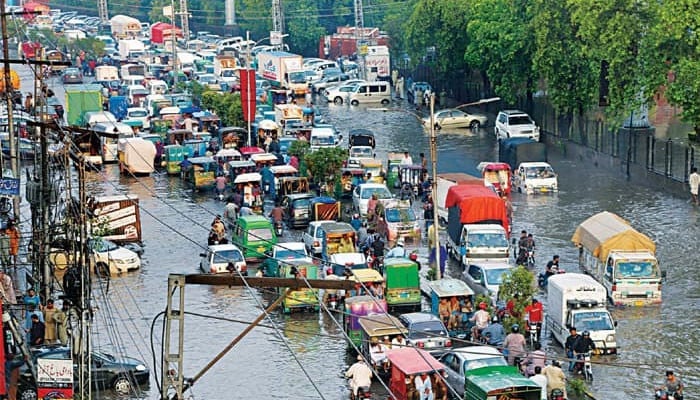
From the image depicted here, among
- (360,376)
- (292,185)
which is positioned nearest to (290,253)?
(360,376)

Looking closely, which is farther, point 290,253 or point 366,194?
point 366,194

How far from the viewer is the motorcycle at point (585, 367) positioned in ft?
95.1

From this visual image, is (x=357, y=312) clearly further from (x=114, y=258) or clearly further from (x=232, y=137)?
(x=232, y=137)

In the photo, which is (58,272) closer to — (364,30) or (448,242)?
(448,242)

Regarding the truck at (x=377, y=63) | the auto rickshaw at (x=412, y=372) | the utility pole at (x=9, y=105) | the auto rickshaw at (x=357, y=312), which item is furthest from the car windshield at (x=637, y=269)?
the truck at (x=377, y=63)

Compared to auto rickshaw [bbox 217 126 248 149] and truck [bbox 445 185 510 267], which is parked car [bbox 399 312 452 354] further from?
auto rickshaw [bbox 217 126 248 149]

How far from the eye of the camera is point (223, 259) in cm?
3875

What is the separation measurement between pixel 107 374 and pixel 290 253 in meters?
10.3

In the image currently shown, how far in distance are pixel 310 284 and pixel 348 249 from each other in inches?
927

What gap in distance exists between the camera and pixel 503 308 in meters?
32.2

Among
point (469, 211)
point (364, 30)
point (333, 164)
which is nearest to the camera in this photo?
point (469, 211)

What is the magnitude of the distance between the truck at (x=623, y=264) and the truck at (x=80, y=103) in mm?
40632

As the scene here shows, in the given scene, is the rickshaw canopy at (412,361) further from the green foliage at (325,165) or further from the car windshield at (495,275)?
the green foliage at (325,165)

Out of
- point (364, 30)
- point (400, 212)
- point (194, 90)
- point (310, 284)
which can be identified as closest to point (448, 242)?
point (400, 212)
